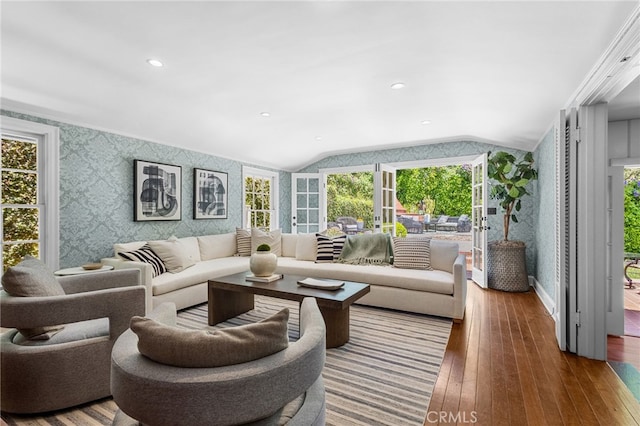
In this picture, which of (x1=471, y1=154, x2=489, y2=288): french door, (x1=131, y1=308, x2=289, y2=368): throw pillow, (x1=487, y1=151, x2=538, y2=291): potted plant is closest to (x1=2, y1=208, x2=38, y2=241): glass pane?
(x1=131, y1=308, x2=289, y2=368): throw pillow

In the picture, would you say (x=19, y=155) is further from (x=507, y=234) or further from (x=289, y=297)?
(x=507, y=234)

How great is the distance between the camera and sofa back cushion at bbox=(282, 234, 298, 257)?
4.77m

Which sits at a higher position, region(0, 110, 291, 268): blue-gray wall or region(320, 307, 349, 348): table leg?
region(0, 110, 291, 268): blue-gray wall

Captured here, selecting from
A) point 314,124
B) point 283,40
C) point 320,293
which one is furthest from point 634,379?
point 314,124

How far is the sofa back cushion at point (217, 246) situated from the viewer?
444 cm

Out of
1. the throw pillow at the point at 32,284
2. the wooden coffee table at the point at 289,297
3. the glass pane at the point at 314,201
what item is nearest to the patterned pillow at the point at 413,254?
the wooden coffee table at the point at 289,297

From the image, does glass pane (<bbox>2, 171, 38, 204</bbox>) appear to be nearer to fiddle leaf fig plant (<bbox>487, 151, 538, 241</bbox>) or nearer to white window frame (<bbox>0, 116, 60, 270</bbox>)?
white window frame (<bbox>0, 116, 60, 270</bbox>)

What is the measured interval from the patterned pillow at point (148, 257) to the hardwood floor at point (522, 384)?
2.95 m

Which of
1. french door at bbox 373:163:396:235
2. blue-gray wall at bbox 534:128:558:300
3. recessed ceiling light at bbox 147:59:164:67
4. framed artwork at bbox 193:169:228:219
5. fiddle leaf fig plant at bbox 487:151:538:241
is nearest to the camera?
recessed ceiling light at bbox 147:59:164:67

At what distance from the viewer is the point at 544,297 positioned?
150 inches

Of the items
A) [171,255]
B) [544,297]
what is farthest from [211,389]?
[544,297]

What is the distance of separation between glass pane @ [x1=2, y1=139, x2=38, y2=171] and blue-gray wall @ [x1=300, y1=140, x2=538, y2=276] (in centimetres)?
448

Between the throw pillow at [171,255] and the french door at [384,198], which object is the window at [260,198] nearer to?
the throw pillow at [171,255]

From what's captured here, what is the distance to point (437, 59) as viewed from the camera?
2.53 m
